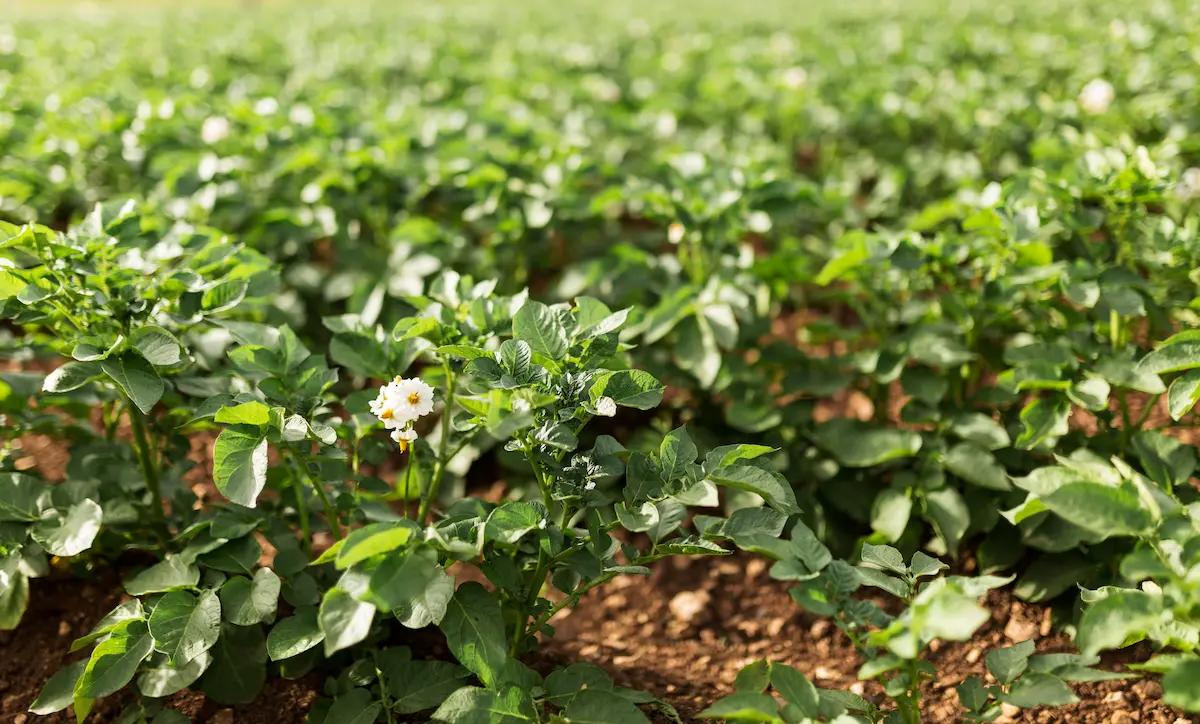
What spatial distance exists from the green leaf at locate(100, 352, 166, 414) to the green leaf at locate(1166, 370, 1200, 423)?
196 cm

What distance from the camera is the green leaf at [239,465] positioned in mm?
1565

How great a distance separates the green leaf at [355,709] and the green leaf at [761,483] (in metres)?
0.77

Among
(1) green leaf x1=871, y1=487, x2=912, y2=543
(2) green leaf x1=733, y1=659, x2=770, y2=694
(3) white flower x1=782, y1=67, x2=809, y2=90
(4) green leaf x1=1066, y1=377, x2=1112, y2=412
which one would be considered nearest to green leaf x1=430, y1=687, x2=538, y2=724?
(2) green leaf x1=733, y1=659, x2=770, y2=694

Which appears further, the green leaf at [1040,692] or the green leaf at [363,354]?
the green leaf at [363,354]

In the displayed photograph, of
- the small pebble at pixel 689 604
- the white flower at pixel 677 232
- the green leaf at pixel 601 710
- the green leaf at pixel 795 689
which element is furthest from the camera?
the white flower at pixel 677 232

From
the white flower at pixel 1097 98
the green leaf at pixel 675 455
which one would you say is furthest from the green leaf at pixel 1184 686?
the white flower at pixel 1097 98

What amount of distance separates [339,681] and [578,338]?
85cm

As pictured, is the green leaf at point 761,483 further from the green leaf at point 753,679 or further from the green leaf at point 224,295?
the green leaf at point 224,295

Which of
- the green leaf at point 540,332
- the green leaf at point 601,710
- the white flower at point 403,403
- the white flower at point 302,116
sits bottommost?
the green leaf at point 601,710

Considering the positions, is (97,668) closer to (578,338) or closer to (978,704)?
(578,338)

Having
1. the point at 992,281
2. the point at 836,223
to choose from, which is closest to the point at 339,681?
the point at 992,281

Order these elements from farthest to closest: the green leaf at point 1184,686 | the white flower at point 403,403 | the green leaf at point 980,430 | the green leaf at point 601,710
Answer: the green leaf at point 980,430
the white flower at point 403,403
the green leaf at point 601,710
the green leaf at point 1184,686

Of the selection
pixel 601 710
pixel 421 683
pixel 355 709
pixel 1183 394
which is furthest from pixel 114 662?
pixel 1183 394

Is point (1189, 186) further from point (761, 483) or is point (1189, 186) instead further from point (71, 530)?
point (71, 530)
